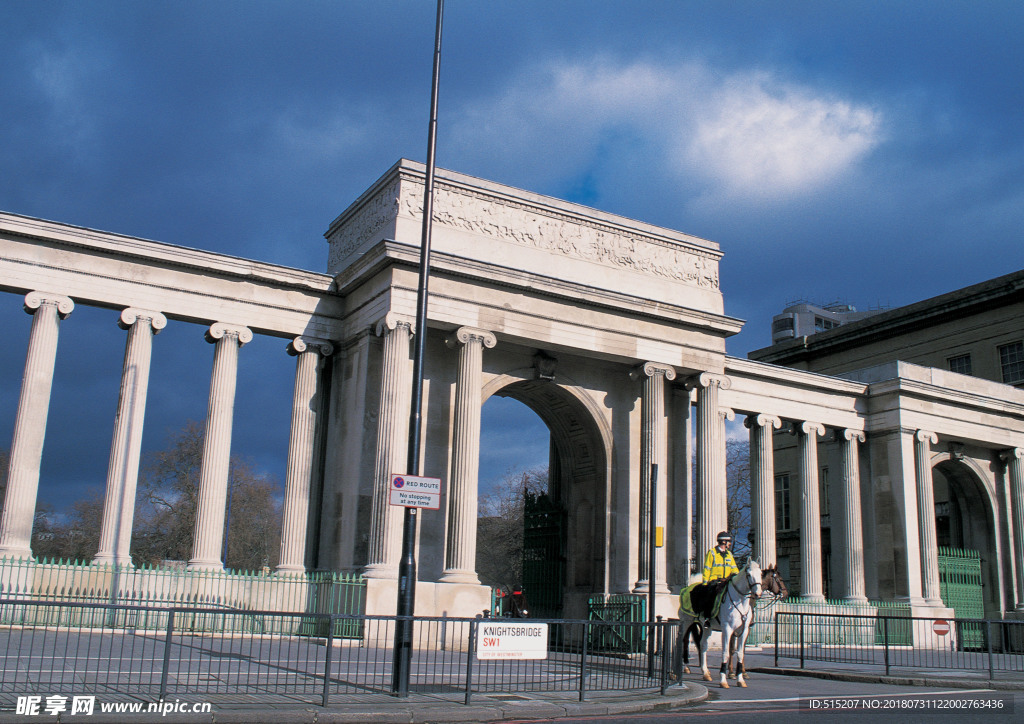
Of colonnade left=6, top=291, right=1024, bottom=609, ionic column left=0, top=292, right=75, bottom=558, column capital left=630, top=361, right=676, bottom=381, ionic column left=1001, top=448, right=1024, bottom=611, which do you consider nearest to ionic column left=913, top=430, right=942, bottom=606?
ionic column left=1001, top=448, right=1024, bottom=611

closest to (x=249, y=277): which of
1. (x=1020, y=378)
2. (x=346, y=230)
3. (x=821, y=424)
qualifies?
(x=346, y=230)

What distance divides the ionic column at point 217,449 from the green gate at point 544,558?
1129 centimetres

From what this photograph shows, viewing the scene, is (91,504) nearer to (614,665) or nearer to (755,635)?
(755,635)

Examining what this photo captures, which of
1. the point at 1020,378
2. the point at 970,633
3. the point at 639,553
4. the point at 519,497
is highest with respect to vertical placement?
the point at 1020,378

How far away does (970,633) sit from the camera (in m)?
39.2

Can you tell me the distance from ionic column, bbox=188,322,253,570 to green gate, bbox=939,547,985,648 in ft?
90.3

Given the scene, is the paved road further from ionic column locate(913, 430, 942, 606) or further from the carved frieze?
ionic column locate(913, 430, 942, 606)

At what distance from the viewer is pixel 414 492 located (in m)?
13.6

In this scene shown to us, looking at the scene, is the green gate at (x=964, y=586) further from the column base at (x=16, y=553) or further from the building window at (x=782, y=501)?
the column base at (x=16, y=553)

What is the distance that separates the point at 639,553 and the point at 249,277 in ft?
46.4

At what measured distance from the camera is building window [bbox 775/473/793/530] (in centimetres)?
5138

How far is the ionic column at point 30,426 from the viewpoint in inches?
918

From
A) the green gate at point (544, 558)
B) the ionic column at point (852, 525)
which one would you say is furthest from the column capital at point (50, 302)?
the ionic column at point (852, 525)

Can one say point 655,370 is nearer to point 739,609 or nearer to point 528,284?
point 528,284
